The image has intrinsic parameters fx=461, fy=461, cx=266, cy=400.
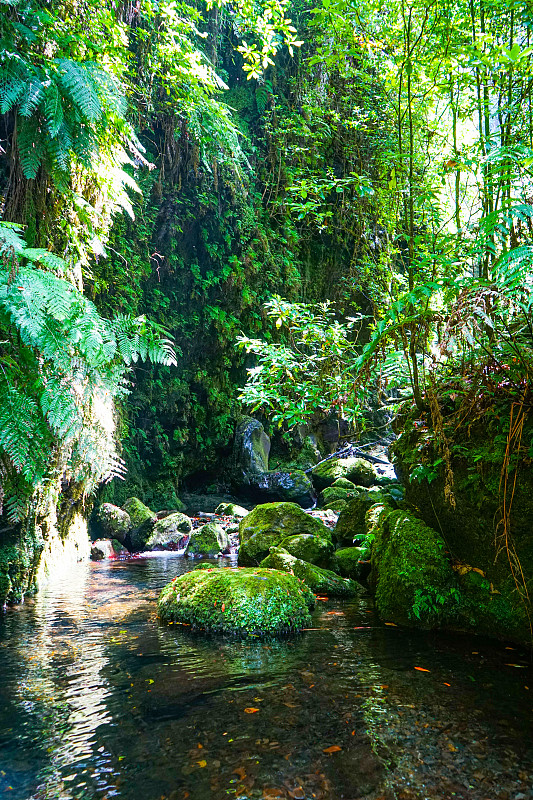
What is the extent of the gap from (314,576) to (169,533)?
226 inches

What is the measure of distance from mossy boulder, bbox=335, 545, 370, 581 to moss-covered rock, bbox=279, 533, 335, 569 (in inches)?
6.5

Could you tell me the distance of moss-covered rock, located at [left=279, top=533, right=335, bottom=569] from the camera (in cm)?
660

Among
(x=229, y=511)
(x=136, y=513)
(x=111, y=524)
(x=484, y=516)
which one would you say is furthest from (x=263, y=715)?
(x=229, y=511)

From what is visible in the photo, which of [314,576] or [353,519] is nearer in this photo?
[314,576]

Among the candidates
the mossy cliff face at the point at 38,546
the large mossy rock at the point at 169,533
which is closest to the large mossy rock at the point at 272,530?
the mossy cliff face at the point at 38,546

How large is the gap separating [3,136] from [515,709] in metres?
6.42

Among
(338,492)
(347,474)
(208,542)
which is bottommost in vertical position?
(208,542)

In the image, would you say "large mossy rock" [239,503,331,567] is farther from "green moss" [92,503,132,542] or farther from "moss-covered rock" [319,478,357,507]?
"moss-covered rock" [319,478,357,507]

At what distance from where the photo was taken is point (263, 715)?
2.68 m

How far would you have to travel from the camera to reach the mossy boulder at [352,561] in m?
6.57

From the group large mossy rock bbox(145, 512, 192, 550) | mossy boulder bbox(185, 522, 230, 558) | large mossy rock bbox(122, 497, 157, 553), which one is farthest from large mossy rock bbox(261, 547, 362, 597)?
large mossy rock bbox(122, 497, 157, 553)

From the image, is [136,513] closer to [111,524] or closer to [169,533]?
[111,524]

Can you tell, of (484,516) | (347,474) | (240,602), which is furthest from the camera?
(347,474)

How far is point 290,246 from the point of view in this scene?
16.6m
